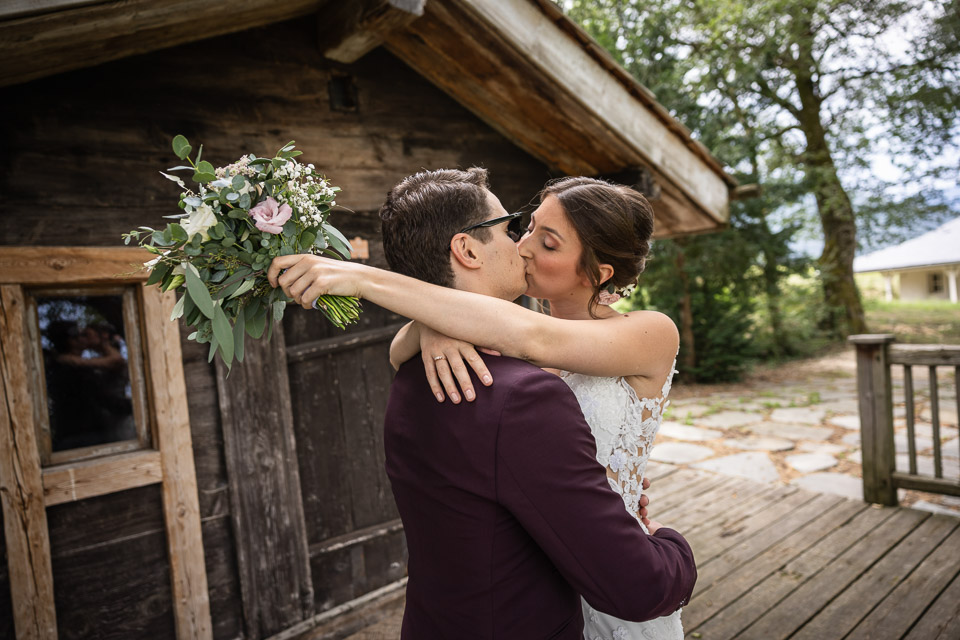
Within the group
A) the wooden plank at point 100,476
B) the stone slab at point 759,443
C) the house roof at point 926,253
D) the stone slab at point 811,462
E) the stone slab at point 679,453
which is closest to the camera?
the wooden plank at point 100,476

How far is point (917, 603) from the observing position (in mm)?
3318

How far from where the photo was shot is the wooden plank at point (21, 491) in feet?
8.20

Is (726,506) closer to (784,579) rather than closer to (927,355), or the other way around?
(784,579)

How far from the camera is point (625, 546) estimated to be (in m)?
1.18

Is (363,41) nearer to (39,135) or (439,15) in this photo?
(439,15)

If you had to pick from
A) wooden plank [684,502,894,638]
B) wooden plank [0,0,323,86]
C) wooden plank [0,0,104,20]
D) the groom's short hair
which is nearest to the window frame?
wooden plank [0,0,323,86]

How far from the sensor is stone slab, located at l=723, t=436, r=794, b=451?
6872 millimetres

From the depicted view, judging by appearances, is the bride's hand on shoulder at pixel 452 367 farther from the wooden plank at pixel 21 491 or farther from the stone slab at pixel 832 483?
the stone slab at pixel 832 483

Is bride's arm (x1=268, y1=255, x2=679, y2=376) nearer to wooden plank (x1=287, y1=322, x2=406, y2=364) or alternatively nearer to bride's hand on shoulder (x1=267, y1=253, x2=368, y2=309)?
bride's hand on shoulder (x1=267, y1=253, x2=368, y2=309)

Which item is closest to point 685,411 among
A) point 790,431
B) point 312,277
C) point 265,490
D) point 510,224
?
point 790,431

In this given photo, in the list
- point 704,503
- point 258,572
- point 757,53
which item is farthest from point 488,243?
point 757,53

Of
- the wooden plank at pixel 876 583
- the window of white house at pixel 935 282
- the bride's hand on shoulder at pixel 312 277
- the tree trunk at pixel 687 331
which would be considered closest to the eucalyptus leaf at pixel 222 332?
the bride's hand on shoulder at pixel 312 277

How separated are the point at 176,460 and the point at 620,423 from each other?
2263mm

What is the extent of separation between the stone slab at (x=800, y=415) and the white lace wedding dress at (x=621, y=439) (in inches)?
283
